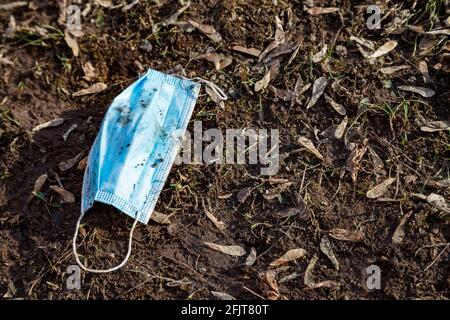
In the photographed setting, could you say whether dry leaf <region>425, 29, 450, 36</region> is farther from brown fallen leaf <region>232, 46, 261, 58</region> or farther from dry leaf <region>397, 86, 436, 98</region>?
brown fallen leaf <region>232, 46, 261, 58</region>

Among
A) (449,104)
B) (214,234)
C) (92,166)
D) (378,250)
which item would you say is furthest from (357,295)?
(92,166)

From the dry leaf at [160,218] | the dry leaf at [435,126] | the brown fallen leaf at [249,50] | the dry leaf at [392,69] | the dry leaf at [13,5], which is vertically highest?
the dry leaf at [392,69]

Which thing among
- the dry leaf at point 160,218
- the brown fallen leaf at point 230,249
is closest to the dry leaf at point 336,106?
the brown fallen leaf at point 230,249

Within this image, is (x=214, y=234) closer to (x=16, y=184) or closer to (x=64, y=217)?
(x=64, y=217)

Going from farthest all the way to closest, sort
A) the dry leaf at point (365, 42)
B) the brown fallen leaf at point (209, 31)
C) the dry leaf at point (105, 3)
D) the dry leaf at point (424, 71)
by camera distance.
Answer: the dry leaf at point (105, 3) < the brown fallen leaf at point (209, 31) < the dry leaf at point (365, 42) < the dry leaf at point (424, 71)

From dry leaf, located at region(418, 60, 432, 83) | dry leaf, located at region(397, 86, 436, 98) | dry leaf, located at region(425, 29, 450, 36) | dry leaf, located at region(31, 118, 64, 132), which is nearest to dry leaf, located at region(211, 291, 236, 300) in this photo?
dry leaf, located at region(31, 118, 64, 132)

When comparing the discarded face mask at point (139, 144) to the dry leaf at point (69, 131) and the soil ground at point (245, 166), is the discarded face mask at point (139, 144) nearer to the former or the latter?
the soil ground at point (245, 166)

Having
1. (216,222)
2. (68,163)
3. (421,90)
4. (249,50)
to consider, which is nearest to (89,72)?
(68,163)

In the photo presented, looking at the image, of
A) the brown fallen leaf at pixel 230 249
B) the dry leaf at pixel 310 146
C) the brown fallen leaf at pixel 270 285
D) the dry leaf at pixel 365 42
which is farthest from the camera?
the dry leaf at pixel 365 42
